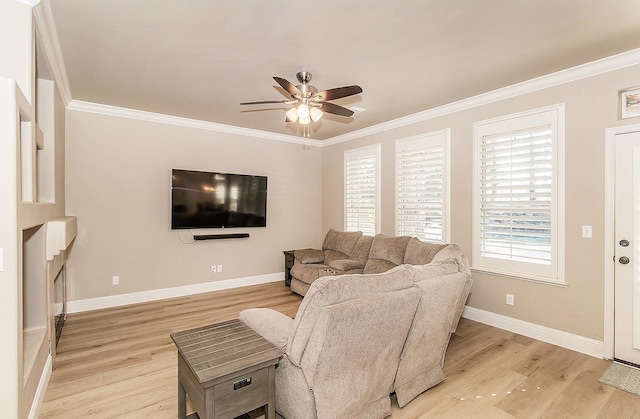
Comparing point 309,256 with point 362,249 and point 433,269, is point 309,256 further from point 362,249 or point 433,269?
point 433,269

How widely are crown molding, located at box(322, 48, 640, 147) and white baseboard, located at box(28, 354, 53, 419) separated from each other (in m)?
5.05

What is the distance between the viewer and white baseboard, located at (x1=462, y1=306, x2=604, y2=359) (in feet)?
10.7

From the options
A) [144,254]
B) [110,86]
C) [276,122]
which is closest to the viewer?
[110,86]

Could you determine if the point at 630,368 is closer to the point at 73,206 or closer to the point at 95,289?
the point at 95,289

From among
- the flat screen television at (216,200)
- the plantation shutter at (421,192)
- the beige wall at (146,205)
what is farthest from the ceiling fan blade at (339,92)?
the beige wall at (146,205)

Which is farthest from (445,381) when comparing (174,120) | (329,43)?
(174,120)

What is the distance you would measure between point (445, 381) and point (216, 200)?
13.5 ft

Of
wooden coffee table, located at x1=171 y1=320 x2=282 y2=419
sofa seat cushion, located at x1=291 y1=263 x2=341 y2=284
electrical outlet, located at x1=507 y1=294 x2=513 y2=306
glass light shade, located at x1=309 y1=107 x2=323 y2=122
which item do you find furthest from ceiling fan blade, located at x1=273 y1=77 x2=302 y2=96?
electrical outlet, located at x1=507 y1=294 x2=513 y2=306

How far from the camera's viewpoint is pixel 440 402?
2457 mm

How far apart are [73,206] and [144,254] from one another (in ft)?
3.63

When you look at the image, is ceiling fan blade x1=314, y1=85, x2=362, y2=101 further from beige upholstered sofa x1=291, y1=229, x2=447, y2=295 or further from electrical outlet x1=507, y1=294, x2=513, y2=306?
electrical outlet x1=507, y1=294, x2=513, y2=306

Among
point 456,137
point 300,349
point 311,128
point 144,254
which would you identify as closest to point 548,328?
point 456,137

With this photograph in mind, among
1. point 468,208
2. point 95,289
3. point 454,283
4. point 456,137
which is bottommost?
point 95,289

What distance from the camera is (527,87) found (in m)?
3.71
